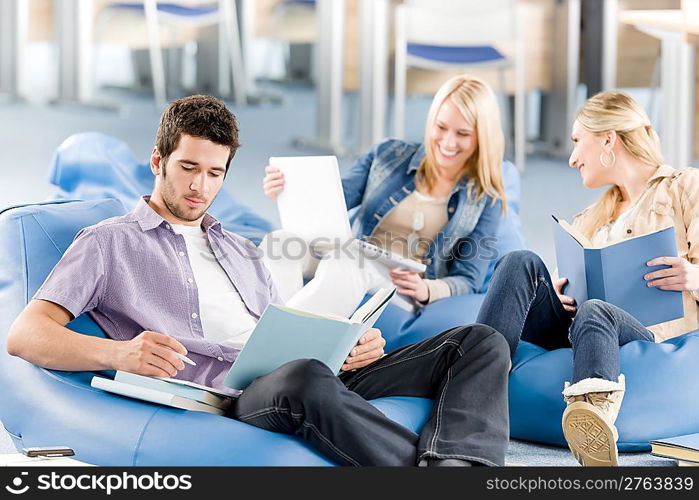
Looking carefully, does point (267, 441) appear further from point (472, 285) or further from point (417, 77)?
point (417, 77)

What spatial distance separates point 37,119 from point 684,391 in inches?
189

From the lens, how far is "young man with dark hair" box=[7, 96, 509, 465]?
6.03 feet

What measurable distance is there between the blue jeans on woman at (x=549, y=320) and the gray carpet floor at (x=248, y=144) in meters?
1.56

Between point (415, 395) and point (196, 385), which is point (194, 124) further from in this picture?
point (415, 395)

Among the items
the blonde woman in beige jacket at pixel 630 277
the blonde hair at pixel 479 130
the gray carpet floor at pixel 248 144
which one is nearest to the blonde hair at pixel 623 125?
the blonde woman in beige jacket at pixel 630 277

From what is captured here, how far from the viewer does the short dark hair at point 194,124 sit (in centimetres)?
204

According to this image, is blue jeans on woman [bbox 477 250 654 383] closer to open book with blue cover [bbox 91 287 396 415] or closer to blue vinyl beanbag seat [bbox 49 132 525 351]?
blue vinyl beanbag seat [bbox 49 132 525 351]

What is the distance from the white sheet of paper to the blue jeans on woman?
446 millimetres

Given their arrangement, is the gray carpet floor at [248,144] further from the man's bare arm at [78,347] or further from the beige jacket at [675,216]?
the man's bare arm at [78,347]

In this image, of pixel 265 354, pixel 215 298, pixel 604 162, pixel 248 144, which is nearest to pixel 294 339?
pixel 265 354

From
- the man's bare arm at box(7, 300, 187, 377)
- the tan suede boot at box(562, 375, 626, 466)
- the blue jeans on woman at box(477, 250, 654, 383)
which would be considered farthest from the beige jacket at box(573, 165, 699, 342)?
the man's bare arm at box(7, 300, 187, 377)

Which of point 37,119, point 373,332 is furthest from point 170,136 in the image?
point 37,119

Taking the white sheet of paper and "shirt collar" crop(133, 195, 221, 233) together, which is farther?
the white sheet of paper

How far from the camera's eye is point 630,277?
2.34m
